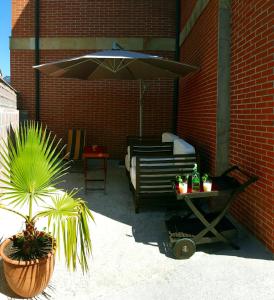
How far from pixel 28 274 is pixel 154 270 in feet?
4.15

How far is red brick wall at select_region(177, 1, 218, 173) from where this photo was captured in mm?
5746

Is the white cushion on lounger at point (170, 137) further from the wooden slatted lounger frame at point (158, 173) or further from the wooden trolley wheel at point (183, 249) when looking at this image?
the wooden trolley wheel at point (183, 249)

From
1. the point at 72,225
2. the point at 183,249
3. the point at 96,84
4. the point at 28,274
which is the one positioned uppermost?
the point at 96,84

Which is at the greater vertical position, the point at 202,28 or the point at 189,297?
the point at 202,28

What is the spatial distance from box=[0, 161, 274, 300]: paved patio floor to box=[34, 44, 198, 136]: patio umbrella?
278cm

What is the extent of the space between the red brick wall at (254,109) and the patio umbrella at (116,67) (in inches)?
54.9

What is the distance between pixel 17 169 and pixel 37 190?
0.25 metres

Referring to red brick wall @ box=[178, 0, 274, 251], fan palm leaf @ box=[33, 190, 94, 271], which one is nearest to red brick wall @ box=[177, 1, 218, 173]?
red brick wall @ box=[178, 0, 274, 251]

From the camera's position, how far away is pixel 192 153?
18.8 ft

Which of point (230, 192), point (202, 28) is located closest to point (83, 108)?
point (202, 28)

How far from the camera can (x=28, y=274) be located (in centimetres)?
291

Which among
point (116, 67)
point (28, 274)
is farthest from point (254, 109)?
point (116, 67)

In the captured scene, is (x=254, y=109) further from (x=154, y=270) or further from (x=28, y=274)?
(x=28, y=274)

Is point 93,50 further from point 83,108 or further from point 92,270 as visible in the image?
point 92,270
